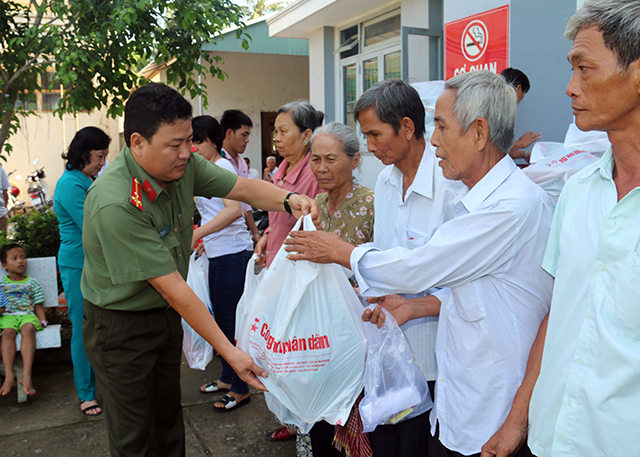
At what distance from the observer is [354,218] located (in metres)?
2.49

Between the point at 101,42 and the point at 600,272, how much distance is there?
4105 millimetres

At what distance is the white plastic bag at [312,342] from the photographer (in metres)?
1.92

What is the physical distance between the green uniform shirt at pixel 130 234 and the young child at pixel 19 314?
212 centimetres

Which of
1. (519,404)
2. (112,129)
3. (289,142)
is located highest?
(112,129)

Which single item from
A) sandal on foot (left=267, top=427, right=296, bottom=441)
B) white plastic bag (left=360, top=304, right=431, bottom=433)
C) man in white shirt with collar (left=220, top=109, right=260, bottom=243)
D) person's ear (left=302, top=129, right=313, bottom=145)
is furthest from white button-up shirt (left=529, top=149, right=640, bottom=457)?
man in white shirt with collar (left=220, top=109, right=260, bottom=243)

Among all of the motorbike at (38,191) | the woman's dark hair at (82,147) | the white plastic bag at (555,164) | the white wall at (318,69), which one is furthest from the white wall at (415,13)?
the motorbike at (38,191)

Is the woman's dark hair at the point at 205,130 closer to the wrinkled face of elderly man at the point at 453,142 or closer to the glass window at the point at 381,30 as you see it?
the wrinkled face of elderly man at the point at 453,142

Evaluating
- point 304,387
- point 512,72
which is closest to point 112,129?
point 512,72

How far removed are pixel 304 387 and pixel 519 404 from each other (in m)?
0.80

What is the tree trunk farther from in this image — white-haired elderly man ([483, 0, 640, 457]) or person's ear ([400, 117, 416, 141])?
white-haired elderly man ([483, 0, 640, 457])

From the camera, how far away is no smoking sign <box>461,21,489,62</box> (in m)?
4.71

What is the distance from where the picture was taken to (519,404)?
4.72 ft

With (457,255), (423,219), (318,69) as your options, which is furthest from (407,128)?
(318,69)

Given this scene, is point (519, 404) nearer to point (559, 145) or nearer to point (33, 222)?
point (559, 145)
